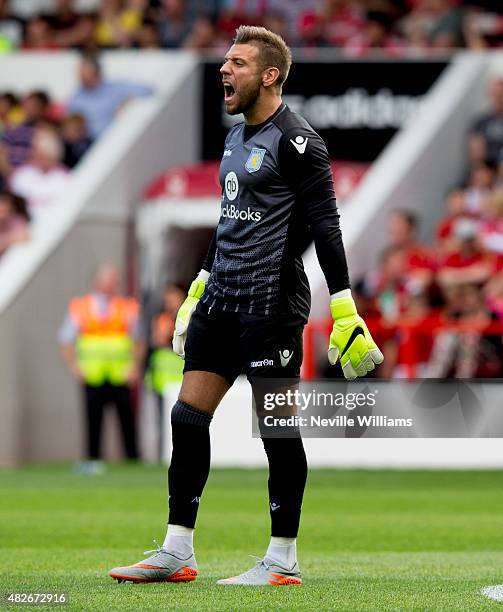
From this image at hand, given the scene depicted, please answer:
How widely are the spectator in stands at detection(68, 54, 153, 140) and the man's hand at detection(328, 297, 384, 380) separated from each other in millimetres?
14625

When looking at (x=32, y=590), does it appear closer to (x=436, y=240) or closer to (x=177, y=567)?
(x=177, y=567)

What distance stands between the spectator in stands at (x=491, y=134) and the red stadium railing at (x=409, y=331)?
3.41 m

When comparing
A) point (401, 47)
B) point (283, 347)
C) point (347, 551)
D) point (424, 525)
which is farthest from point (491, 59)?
point (283, 347)

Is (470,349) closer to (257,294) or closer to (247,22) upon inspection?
(247,22)

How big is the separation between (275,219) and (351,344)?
64 cm

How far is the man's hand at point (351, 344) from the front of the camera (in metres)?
6.62

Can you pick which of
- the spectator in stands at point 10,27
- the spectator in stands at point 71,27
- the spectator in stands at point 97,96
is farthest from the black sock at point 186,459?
the spectator in stands at point 10,27

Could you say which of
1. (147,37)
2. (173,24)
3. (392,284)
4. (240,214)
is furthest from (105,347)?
(240,214)

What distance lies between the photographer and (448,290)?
15953 millimetres

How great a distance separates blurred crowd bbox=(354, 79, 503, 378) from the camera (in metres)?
15.2

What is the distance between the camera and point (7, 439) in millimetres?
17672

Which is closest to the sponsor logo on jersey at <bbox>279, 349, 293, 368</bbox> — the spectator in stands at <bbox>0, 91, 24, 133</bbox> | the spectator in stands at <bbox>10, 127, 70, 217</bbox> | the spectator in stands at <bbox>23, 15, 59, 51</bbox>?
the spectator in stands at <bbox>10, 127, 70, 217</bbox>

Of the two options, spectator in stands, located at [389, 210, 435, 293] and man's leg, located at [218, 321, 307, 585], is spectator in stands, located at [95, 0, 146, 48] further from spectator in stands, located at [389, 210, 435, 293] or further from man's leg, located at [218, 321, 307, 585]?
man's leg, located at [218, 321, 307, 585]

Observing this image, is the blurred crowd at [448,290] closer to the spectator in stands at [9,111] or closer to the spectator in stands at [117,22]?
the spectator in stands at [9,111]
